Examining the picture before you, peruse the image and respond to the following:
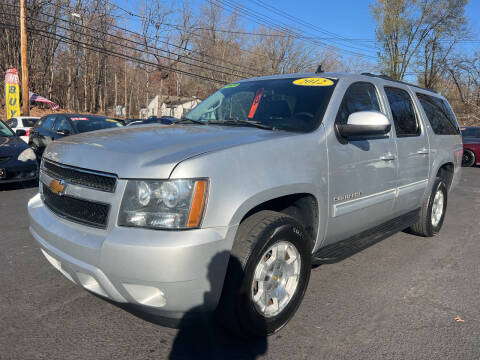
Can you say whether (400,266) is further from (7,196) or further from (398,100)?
(7,196)

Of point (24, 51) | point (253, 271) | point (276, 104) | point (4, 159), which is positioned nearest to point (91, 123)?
point (4, 159)

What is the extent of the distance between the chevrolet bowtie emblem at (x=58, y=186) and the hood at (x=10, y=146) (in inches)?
211

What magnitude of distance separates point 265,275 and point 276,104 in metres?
1.52

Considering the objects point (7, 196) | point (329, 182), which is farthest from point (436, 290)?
point (7, 196)

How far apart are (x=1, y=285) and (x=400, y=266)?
3.78 metres

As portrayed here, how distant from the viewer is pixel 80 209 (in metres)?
2.22

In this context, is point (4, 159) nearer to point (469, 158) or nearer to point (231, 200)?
point (231, 200)

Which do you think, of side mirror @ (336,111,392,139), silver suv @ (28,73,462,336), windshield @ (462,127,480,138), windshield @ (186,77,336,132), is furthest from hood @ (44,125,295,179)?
windshield @ (462,127,480,138)

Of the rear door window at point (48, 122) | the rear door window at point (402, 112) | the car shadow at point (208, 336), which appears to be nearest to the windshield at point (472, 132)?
the rear door window at point (402, 112)

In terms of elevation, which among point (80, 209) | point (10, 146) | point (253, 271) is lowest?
point (10, 146)

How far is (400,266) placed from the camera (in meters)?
3.91

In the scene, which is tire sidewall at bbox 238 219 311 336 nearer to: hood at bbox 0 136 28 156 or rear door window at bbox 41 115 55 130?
hood at bbox 0 136 28 156

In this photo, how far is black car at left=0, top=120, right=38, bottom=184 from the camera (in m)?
6.82

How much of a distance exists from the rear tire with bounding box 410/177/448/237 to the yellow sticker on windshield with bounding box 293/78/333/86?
7.42 ft
